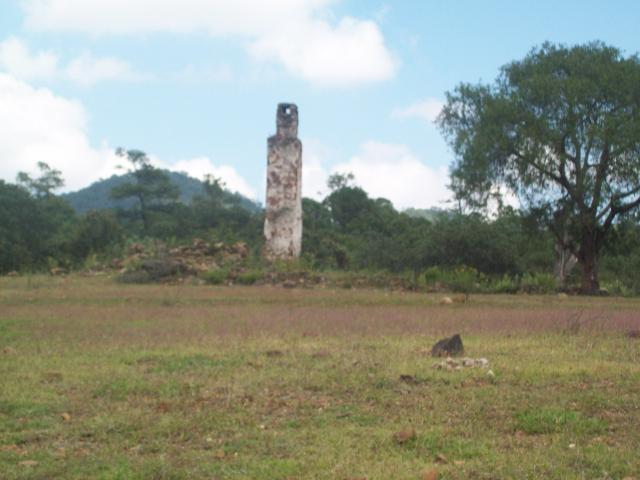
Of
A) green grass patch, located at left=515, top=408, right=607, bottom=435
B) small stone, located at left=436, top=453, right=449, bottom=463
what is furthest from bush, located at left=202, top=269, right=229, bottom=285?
small stone, located at left=436, top=453, right=449, bottom=463

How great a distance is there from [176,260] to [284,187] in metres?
5.44

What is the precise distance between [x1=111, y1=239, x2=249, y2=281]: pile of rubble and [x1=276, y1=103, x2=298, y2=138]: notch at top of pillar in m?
4.94

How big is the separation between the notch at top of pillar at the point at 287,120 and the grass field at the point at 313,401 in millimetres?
17793

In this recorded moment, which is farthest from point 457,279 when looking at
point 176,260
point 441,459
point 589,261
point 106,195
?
point 106,195

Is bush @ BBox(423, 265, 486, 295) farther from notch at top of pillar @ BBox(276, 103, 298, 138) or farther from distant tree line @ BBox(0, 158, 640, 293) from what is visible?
notch at top of pillar @ BBox(276, 103, 298, 138)

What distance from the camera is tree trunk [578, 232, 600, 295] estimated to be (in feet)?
79.6

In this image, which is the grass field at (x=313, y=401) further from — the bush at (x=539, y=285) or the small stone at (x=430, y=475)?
the bush at (x=539, y=285)

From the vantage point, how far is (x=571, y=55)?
80.2 ft

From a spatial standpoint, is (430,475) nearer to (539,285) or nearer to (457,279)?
(457,279)


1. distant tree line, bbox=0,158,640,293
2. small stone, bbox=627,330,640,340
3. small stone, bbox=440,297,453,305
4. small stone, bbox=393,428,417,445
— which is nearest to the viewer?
small stone, bbox=393,428,417,445

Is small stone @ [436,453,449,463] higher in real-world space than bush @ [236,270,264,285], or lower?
lower

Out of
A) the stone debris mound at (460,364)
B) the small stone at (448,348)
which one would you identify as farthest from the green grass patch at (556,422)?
the small stone at (448,348)

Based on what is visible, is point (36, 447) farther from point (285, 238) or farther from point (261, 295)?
point (285, 238)

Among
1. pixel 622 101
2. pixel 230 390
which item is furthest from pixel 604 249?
pixel 230 390
